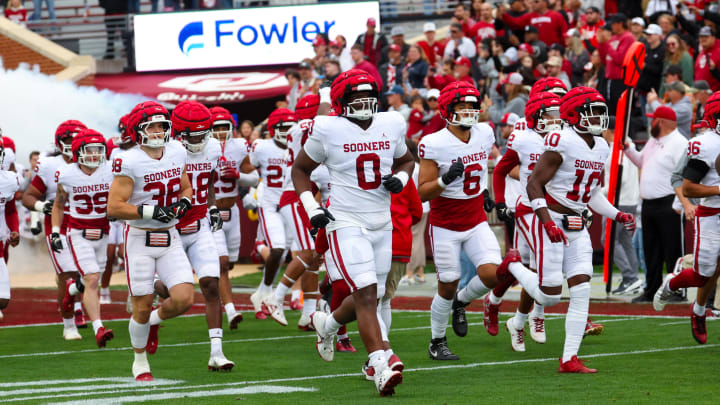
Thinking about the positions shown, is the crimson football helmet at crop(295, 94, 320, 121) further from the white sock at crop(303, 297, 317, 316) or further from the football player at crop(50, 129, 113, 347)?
the football player at crop(50, 129, 113, 347)

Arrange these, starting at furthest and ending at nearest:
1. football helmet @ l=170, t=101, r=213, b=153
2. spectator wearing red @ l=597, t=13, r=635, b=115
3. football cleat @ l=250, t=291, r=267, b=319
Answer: spectator wearing red @ l=597, t=13, r=635, b=115 < football cleat @ l=250, t=291, r=267, b=319 < football helmet @ l=170, t=101, r=213, b=153

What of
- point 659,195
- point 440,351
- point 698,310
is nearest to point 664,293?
point 698,310

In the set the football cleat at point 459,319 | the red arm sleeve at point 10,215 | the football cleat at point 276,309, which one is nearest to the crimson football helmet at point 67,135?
the red arm sleeve at point 10,215

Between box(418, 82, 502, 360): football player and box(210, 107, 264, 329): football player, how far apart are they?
316 cm

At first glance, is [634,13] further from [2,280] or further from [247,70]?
[2,280]

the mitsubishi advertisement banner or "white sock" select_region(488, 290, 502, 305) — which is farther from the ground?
the mitsubishi advertisement banner

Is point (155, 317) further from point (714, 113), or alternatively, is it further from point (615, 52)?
point (615, 52)

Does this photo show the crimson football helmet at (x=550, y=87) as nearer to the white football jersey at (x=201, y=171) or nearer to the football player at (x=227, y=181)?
the white football jersey at (x=201, y=171)

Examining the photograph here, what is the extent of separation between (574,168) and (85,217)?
512 cm

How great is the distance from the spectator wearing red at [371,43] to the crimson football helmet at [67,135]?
969 centimetres

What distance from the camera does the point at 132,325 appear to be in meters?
8.08

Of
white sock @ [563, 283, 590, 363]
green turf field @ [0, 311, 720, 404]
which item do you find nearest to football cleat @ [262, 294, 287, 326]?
green turf field @ [0, 311, 720, 404]

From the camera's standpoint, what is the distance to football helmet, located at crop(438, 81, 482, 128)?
8.52 meters

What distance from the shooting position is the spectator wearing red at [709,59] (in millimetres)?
16047
